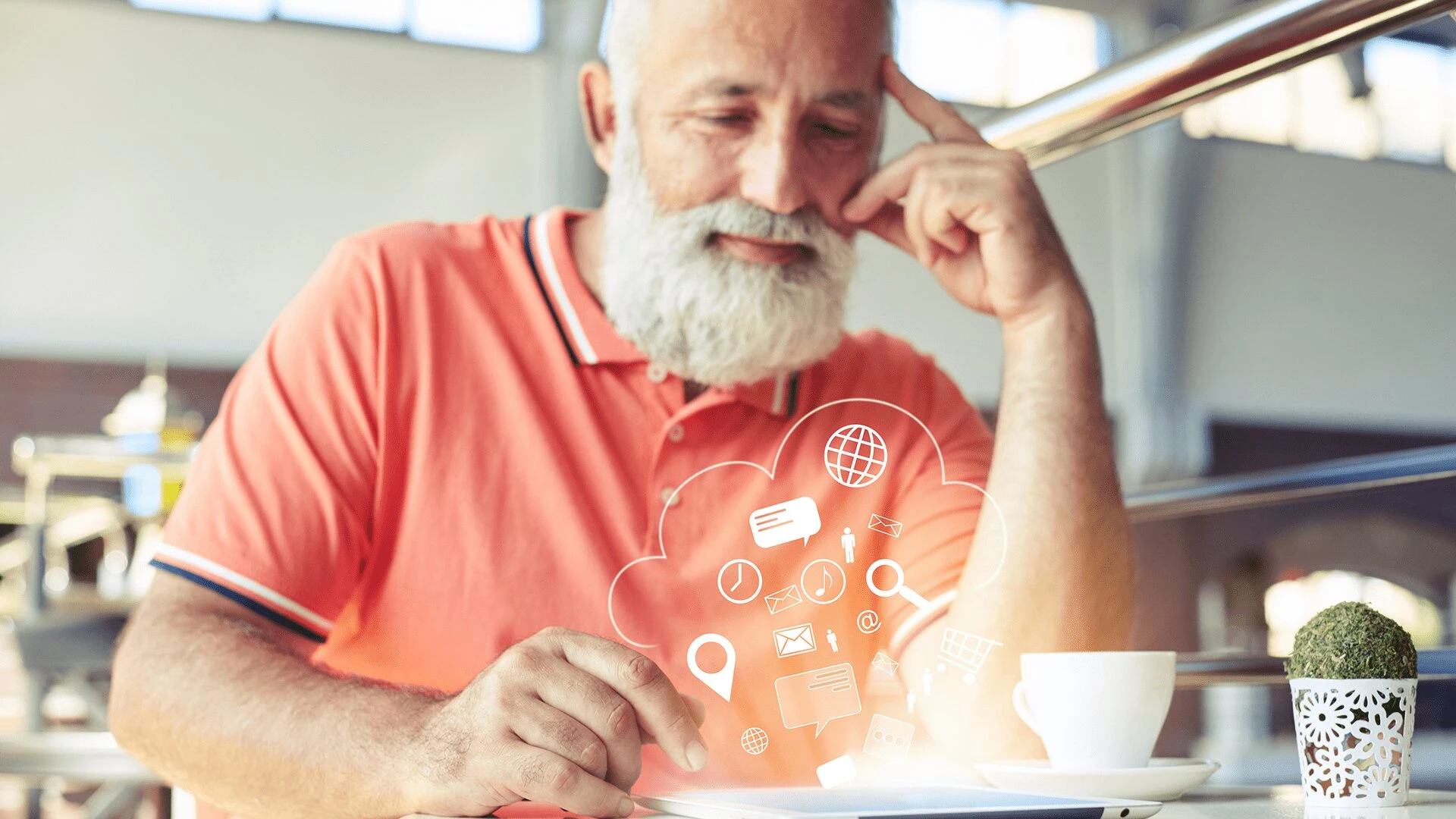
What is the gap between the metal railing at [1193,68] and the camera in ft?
1.54

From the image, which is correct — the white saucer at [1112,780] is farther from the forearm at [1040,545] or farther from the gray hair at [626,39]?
the gray hair at [626,39]

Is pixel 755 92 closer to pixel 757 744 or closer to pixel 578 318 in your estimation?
pixel 578 318

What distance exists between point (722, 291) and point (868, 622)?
5.5 inches

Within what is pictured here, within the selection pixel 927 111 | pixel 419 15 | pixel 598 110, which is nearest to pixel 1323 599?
pixel 927 111

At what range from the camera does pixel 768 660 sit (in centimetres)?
46

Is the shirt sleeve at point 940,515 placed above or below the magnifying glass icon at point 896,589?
above

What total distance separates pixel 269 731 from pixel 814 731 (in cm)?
19

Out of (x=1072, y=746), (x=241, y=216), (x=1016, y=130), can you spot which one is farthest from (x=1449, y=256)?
(x=241, y=216)

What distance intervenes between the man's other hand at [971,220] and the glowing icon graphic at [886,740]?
161 mm

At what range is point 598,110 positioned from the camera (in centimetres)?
54

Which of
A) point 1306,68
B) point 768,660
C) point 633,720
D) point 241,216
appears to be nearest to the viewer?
point 633,720

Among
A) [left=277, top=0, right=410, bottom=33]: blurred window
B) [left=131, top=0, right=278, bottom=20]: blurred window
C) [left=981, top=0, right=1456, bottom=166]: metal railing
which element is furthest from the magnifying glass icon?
[left=131, top=0, right=278, bottom=20]: blurred window

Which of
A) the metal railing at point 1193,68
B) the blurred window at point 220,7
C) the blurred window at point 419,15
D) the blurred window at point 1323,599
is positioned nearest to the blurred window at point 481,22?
the blurred window at point 419,15

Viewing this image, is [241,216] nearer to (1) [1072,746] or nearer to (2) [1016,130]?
(2) [1016,130]
